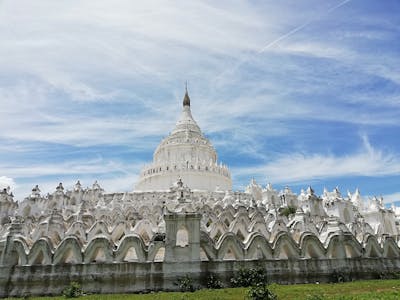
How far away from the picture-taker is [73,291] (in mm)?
16969

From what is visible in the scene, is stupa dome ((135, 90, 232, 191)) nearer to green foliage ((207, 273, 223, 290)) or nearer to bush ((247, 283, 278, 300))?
green foliage ((207, 273, 223, 290))

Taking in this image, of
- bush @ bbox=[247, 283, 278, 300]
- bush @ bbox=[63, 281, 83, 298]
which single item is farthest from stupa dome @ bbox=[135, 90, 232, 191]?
bush @ bbox=[247, 283, 278, 300]

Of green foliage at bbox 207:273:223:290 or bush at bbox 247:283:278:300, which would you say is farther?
green foliage at bbox 207:273:223:290

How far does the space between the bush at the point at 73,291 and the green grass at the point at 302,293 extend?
23.8 inches

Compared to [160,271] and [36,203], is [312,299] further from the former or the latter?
[36,203]

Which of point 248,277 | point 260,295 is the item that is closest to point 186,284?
point 248,277

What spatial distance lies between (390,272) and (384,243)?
2040mm

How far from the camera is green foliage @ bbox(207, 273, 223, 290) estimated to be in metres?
17.4

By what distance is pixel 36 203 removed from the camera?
5794 centimetres

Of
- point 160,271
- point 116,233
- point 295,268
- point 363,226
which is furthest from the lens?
point 363,226

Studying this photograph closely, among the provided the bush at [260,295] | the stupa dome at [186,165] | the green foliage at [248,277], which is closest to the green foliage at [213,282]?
the green foliage at [248,277]

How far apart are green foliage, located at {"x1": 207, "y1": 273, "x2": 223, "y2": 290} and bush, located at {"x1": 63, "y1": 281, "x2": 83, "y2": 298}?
6.55 meters

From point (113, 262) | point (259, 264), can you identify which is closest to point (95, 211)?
point (113, 262)

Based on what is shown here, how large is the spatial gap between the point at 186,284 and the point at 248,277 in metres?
3.33
